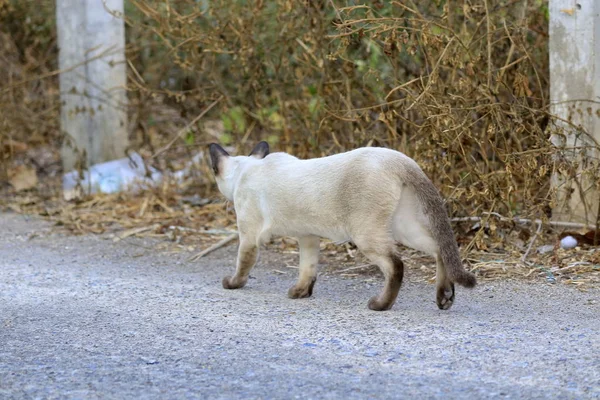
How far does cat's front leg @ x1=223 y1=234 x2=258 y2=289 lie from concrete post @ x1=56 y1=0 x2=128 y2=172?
3.58m

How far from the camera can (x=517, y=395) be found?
11.0ft

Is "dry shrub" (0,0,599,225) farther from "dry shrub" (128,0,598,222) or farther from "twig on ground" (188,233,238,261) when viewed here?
"twig on ground" (188,233,238,261)

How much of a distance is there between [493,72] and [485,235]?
3.60 feet

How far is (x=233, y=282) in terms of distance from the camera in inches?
211

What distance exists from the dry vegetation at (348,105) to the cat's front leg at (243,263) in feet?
3.55

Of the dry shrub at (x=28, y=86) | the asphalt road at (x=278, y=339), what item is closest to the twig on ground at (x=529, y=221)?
the asphalt road at (x=278, y=339)

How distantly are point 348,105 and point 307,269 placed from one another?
197 centimetres

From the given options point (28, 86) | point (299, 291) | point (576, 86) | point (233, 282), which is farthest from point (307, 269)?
point (28, 86)

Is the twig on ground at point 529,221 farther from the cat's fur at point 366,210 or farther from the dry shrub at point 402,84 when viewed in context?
the cat's fur at point 366,210

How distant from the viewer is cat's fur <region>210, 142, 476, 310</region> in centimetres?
459

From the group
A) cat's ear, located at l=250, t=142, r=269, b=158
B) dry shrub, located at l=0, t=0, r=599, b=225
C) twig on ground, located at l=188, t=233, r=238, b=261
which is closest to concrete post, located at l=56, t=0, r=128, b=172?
dry shrub, located at l=0, t=0, r=599, b=225

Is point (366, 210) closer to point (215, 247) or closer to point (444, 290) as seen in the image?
point (444, 290)

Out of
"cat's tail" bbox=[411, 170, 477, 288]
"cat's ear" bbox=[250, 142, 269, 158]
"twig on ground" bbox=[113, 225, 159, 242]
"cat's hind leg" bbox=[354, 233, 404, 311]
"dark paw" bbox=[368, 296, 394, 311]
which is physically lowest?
"twig on ground" bbox=[113, 225, 159, 242]

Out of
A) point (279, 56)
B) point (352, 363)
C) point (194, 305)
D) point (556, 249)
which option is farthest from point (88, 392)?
A: point (279, 56)
